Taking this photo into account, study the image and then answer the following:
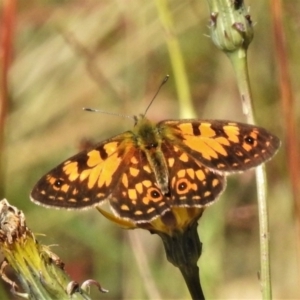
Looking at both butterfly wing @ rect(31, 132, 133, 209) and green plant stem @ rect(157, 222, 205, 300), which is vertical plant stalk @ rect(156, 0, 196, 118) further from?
green plant stem @ rect(157, 222, 205, 300)

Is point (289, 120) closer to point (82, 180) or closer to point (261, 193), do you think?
point (261, 193)

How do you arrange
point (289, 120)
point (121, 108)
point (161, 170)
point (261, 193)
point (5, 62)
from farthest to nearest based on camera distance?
point (121, 108) → point (5, 62) → point (289, 120) → point (161, 170) → point (261, 193)

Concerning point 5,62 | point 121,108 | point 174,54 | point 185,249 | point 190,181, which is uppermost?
point 5,62

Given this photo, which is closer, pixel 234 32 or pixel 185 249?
pixel 185 249

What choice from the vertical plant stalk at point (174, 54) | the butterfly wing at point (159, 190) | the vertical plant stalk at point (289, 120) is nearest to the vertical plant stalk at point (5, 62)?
the vertical plant stalk at point (174, 54)

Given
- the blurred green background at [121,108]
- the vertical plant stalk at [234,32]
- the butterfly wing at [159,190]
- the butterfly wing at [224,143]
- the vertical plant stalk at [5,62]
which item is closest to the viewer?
the butterfly wing at [159,190]

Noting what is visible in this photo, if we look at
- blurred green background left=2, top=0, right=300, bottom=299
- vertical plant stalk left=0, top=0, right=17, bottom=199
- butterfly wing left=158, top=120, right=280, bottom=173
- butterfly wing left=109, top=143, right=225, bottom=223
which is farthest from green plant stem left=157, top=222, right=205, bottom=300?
blurred green background left=2, top=0, right=300, bottom=299

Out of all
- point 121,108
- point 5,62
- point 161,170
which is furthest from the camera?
point 121,108

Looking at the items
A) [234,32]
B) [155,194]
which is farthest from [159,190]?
[234,32]

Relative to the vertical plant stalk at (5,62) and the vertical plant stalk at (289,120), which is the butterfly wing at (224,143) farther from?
the vertical plant stalk at (5,62)

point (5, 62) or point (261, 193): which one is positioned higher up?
point (5, 62)
